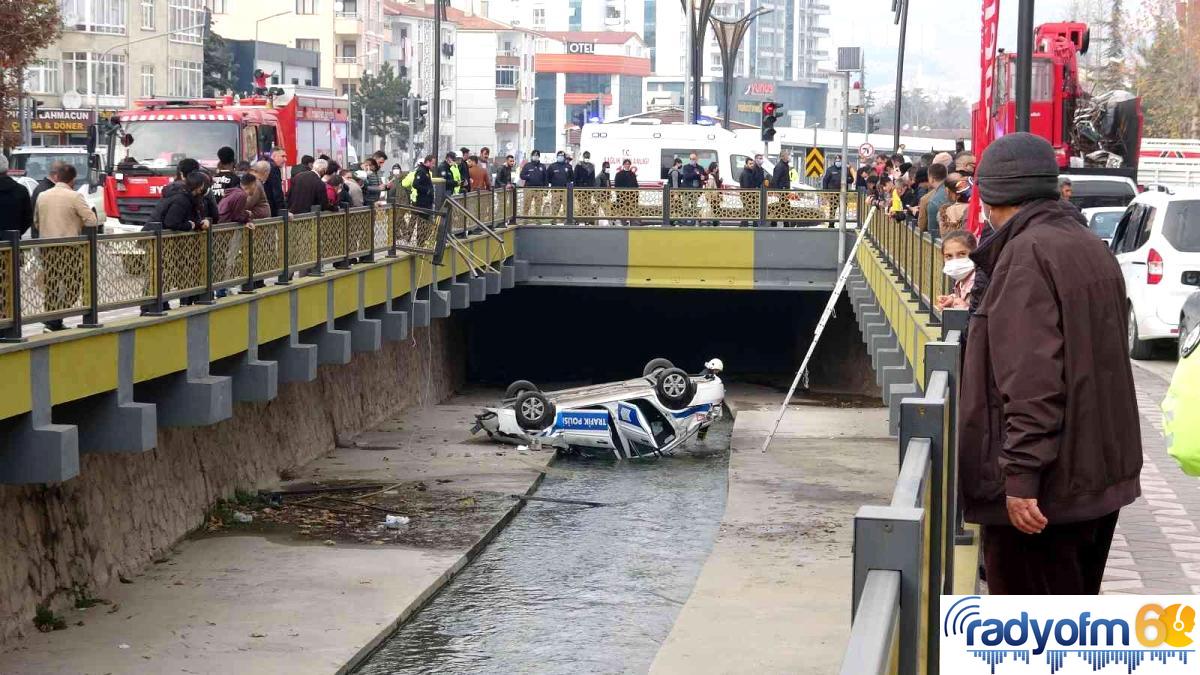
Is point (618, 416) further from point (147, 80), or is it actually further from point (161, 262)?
point (147, 80)

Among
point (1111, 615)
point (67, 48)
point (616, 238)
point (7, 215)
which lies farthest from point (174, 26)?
point (1111, 615)

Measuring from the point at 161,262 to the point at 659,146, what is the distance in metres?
24.9

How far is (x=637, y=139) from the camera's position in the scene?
3903cm

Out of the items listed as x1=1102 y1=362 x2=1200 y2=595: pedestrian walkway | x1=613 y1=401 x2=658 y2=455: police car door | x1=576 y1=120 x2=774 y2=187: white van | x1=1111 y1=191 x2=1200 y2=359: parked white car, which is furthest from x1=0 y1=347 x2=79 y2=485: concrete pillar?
x1=576 y1=120 x2=774 y2=187: white van

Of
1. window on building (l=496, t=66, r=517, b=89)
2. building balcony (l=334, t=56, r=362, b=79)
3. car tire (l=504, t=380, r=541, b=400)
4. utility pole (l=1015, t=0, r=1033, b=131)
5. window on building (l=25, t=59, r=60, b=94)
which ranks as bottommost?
car tire (l=504, t=380, r=541, b=400)

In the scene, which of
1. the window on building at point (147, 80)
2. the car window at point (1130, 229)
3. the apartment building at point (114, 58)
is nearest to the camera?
the car window at point (1130, 229)

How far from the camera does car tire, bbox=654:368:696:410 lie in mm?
26870

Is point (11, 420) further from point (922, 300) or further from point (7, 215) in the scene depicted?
point (922, 300)

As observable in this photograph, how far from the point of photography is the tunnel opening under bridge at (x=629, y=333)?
38.9m

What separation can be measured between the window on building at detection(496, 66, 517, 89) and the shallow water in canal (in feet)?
385

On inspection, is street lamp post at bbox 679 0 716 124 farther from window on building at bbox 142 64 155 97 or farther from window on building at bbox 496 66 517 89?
window on building at bbox 496 66 517 89

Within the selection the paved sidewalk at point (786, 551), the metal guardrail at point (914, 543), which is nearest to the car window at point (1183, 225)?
the paved sidewalk at point (786, 551)

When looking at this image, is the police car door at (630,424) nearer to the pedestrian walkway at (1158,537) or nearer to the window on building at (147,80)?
the pedestrian walkway at (1158,537)

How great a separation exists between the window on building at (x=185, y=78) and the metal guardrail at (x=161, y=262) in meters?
55.7
